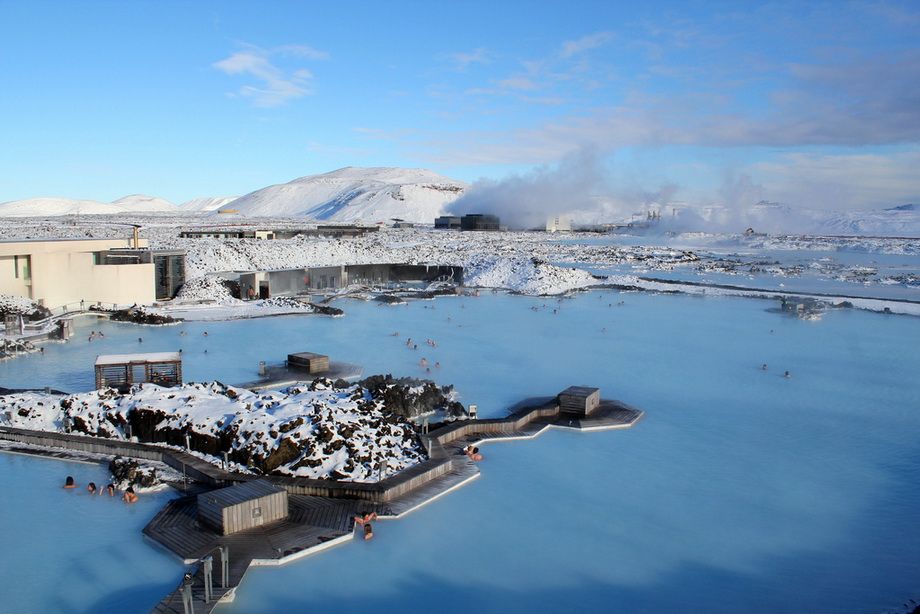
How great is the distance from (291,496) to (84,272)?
1365 centimetres

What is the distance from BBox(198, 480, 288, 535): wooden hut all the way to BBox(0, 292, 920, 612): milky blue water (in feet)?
2.30

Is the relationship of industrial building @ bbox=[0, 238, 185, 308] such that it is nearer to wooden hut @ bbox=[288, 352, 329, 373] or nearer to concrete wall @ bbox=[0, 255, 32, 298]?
concrete wall @ bbox=[0, 255, 32, 298]

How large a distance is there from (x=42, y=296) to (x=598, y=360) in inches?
538

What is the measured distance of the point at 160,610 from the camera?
440 cm

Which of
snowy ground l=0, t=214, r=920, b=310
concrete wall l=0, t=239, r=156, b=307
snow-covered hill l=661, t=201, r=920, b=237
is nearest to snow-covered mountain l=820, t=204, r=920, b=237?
snow-covered hill l=661, t=201, r=920, b=237

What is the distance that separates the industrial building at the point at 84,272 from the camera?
1580 cm

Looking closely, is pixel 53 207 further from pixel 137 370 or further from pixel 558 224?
pixel 137 370

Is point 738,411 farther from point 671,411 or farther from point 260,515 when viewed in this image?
point 260,515

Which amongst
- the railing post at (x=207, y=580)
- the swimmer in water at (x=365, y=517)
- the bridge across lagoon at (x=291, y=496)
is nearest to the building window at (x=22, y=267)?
the bridge across lagoon at (x=291, y=496)

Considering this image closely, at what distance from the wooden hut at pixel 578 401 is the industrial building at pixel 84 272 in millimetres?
13368

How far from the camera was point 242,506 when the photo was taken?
18.1ft

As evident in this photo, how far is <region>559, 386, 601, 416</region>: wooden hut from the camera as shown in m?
8.89

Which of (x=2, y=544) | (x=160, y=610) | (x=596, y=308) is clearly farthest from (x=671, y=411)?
(x=596, y=308)

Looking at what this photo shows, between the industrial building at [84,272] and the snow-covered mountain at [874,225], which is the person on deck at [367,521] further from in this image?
the snow-covered mountain at [874,225]
